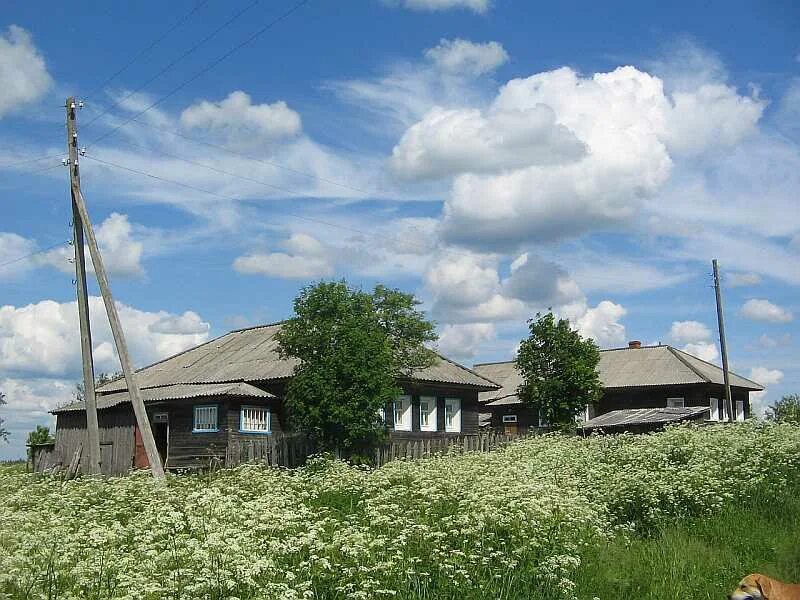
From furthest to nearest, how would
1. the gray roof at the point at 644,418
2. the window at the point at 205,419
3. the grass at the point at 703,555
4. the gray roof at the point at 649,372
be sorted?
1. the gray roof at the point at 649,372
2. the gray roof at the point at 644,418
3. the window at the point at 205,419
4. the grass at the point at 703,555

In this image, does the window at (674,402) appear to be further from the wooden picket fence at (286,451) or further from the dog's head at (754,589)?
the dog's head at (754,589)

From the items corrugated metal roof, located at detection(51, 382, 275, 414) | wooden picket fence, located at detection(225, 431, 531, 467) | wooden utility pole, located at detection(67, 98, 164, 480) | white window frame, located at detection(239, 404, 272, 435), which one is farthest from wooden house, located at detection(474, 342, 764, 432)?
wooden utility pole, located at detection(67, 98, 164, 480)

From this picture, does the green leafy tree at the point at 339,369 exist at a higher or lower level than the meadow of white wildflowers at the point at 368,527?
higher

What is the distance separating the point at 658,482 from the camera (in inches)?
561

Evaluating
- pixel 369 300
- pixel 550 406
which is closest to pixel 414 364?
pixel 369 300

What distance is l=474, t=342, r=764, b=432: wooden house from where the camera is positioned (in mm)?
42969

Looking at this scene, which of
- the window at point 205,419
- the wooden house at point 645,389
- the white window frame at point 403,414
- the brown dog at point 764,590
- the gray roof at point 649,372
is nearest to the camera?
the brown dog at point 764,590

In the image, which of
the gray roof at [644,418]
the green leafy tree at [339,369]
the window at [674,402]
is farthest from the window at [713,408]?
the green leafy tree at [339,369]

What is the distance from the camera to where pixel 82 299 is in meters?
22.5

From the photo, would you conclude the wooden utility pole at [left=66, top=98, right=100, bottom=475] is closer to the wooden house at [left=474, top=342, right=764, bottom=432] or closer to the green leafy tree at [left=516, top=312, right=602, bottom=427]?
the green leafy tree at [left=516, top=312, right=602, bottom=427]

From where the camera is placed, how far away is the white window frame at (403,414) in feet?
106

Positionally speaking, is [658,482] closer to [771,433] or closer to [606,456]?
[606,456]

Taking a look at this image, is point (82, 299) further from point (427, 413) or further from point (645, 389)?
point (645, 389)

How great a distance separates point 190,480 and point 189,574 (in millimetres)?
10664
